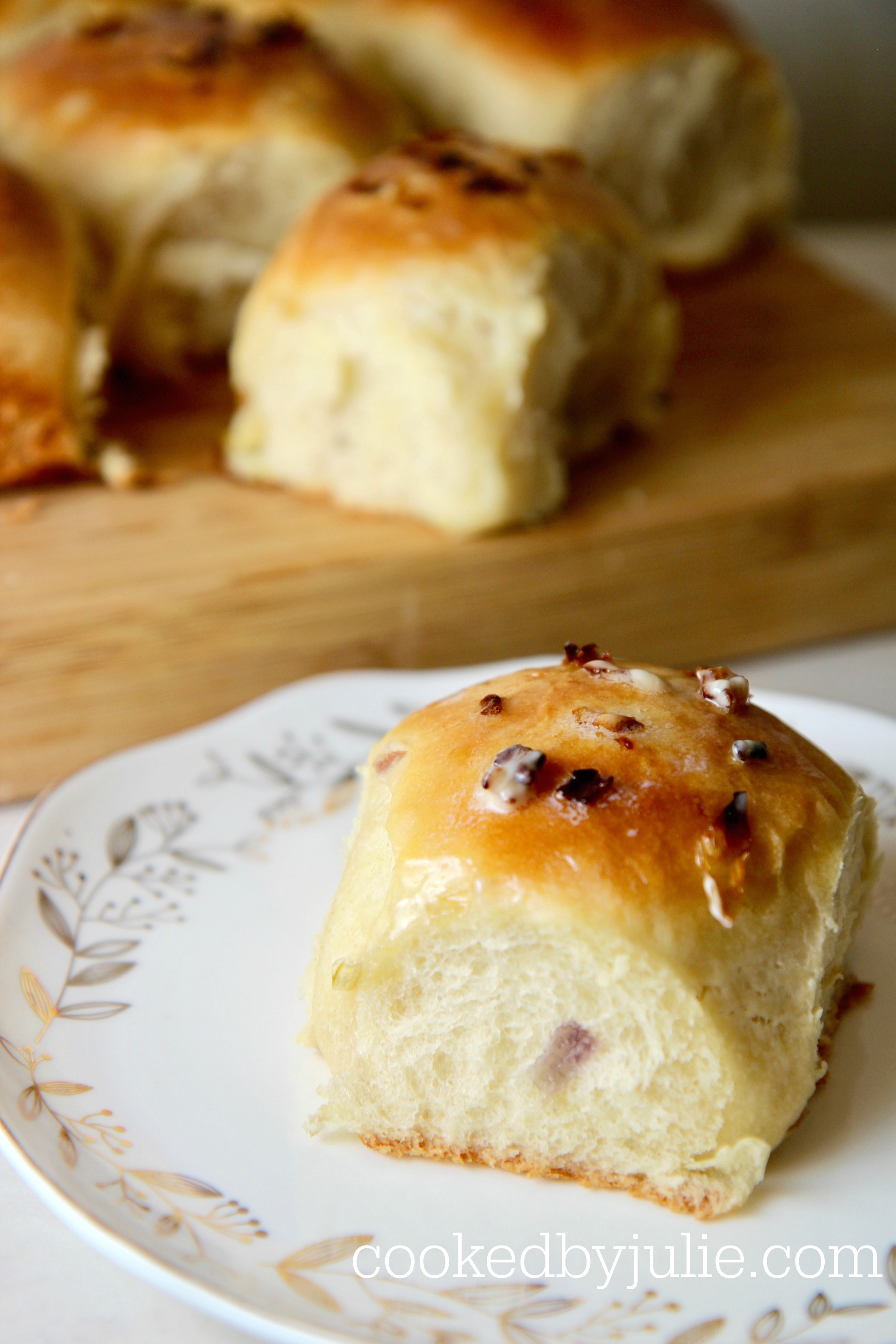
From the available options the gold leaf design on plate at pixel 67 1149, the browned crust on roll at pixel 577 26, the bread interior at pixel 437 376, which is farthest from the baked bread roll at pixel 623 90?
the gold leaf design on plate at pixel 67 1149

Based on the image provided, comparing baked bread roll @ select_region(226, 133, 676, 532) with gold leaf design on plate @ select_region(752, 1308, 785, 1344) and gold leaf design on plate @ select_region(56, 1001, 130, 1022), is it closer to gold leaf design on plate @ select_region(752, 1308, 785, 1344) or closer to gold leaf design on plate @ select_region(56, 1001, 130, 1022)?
gold leaf design on plate @ select_region(56, 1001, 130, 1022)

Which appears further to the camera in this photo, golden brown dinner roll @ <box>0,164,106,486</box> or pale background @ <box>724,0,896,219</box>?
pale background @ <box>724,0,896,219</box>

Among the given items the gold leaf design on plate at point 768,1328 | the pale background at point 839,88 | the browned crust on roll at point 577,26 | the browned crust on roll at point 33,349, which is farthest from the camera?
the pale background at point 839,88

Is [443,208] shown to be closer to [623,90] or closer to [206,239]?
[206,239]

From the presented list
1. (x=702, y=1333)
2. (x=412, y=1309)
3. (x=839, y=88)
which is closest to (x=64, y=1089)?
(x=412, y=1309)

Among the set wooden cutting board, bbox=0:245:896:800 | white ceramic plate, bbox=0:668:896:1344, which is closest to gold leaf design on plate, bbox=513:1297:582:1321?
white ceramic plate, bbox=0:668:896:1344

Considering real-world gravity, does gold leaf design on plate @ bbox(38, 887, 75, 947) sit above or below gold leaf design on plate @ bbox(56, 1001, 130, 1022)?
below

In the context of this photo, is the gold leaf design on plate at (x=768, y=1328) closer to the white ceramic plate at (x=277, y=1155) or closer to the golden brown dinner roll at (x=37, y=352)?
the white ceramic plate at (x=277, y=1155)
